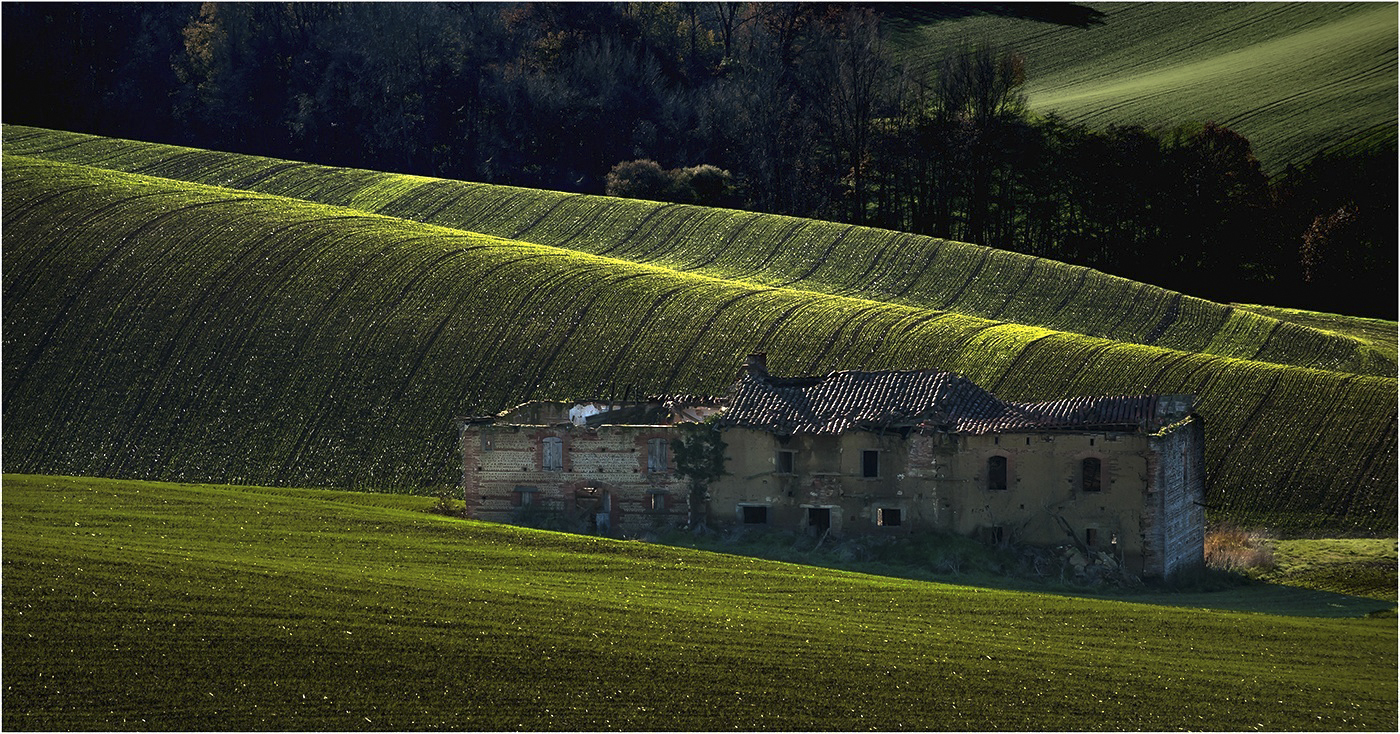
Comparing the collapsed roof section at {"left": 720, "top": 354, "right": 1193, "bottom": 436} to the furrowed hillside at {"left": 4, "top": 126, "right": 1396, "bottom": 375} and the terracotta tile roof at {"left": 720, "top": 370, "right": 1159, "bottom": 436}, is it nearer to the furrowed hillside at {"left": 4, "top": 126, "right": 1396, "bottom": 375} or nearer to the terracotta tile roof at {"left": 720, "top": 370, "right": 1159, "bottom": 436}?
the terracotta tile roof at {"left": 720, "top": 370, "right": 1159, "bottom": 436}

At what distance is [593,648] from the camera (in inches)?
1362

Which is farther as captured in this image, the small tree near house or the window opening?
the window opening

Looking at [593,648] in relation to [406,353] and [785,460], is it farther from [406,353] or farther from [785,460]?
[406,353]

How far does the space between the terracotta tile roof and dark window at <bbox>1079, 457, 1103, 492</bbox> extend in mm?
1022

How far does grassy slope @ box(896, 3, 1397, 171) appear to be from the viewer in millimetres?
117125

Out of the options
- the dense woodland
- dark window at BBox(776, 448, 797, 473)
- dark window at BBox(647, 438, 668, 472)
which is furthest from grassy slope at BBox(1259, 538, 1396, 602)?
the dense woodland

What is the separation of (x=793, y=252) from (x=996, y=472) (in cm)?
4773

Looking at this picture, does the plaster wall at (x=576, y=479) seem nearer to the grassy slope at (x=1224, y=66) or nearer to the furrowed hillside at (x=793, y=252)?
the furrowed hillside at (x=793, y=252)

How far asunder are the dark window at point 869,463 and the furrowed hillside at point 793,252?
3507cm

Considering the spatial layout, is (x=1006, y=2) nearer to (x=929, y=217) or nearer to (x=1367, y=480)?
(x=929, y=217)

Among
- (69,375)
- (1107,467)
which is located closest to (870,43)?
(69,375)

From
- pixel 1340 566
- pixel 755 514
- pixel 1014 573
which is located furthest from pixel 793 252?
pixel 1014 573

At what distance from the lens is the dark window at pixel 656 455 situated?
50.9 m

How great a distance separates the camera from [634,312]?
75625mm
